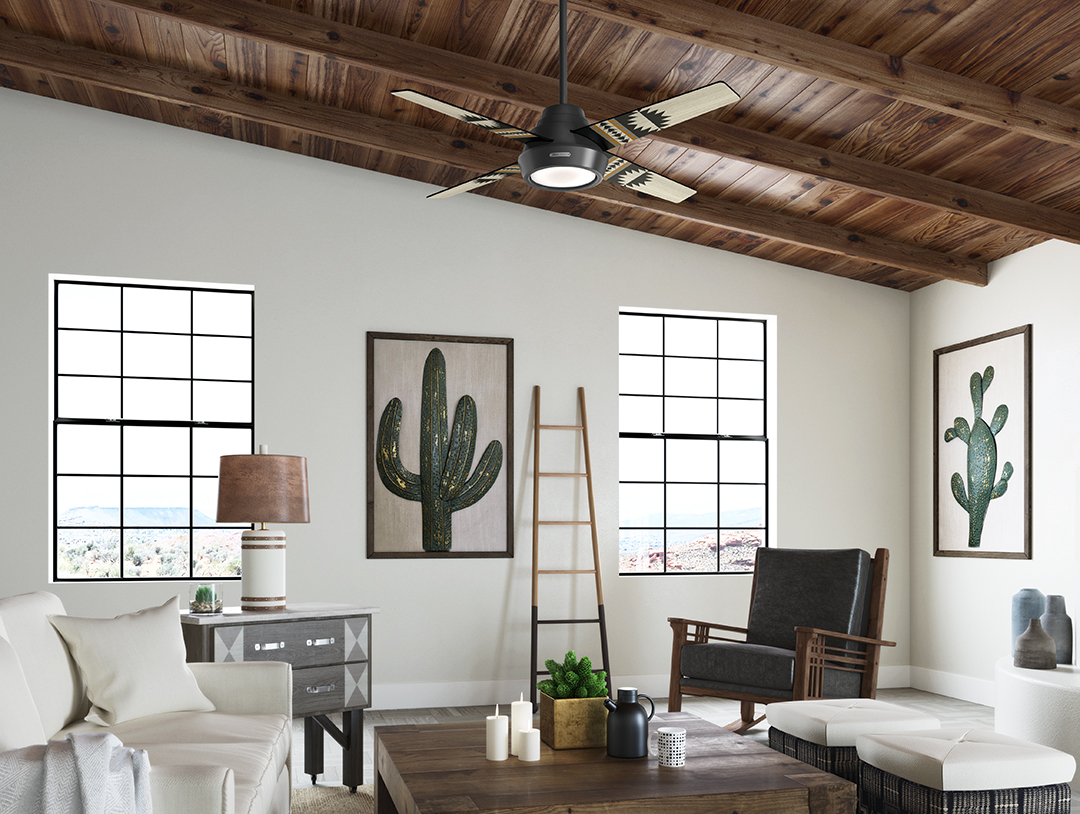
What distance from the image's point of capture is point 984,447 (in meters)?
6.39

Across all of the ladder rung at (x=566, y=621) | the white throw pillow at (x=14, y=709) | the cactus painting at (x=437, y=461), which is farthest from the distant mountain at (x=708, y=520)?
the white throw pillow at (x=14, y=709)

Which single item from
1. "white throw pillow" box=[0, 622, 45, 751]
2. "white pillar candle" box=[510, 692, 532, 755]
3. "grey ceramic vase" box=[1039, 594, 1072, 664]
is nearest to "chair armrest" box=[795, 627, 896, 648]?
"grey ceramic vase" box=[1039, 594, 1072, 664]

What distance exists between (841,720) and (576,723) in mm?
1249

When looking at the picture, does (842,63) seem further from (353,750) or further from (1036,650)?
(353,750)

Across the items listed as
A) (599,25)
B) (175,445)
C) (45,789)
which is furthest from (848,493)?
(45,789)

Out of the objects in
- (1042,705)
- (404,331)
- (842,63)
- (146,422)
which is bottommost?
(1042,705)

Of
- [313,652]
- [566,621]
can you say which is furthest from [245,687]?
[566,621]

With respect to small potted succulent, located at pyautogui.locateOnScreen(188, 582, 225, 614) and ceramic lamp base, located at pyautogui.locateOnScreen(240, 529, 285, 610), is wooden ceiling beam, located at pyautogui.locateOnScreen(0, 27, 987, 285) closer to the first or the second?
ceramic lamp base, located at pyautogui.locateOnScreen(240, 529, 285, 610)

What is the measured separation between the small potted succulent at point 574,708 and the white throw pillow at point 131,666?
131 cm

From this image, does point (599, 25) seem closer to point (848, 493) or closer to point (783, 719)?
point (783, 719)

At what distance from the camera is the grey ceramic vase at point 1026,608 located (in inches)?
208

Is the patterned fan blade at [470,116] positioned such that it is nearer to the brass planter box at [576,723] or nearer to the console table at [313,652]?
the brass planter box at [576,723]

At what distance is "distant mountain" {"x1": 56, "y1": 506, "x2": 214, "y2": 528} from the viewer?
5871mm

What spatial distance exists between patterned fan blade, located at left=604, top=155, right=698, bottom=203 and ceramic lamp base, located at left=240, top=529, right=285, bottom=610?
7.09 feet
